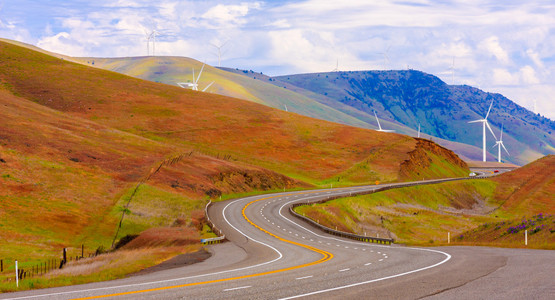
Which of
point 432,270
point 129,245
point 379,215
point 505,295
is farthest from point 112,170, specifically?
point 505,295

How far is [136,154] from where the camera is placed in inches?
3994

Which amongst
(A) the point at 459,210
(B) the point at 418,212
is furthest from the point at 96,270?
(A) the point at 459,210

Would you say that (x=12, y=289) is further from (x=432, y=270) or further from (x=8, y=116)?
(x=8, y=116)

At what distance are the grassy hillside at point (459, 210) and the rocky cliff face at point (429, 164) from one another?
51.9 feet

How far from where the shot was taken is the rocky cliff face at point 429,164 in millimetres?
144875

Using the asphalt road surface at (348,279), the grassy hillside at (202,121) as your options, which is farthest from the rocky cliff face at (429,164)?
the asphalt road surface at (348,279)

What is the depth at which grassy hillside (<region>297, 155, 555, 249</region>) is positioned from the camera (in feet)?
170

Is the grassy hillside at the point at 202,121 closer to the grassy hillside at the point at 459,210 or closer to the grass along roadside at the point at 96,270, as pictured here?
the grassy hillside at the point at 459,210

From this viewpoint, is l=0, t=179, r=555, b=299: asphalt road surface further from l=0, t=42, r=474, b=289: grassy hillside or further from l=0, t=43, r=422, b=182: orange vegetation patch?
l=0, t=43, r=422, b=182: orange vegetation patch

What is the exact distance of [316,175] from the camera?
135125 millimetres

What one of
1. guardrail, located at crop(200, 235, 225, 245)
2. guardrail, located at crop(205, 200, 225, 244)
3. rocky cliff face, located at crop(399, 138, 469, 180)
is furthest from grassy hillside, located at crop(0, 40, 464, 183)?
guardrail, located at crop(200, 235, 225, 245)

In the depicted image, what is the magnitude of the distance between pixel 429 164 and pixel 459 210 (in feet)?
152

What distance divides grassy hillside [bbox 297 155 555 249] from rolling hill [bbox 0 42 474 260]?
1839 cm

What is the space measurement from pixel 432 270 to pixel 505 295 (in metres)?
7.15
